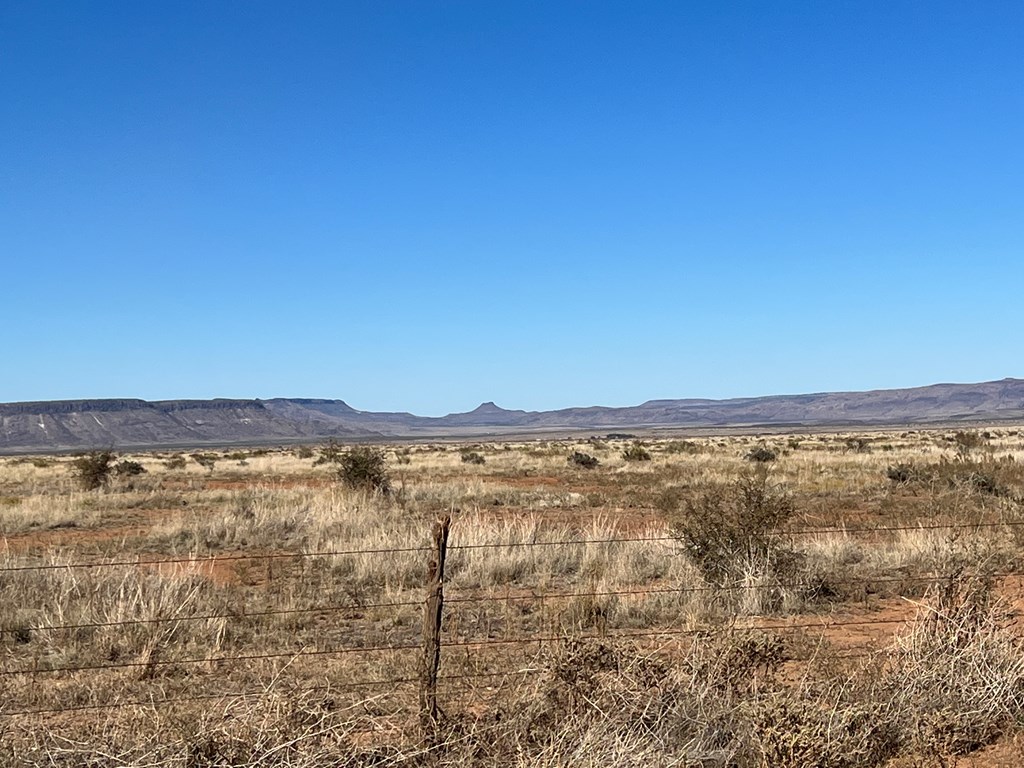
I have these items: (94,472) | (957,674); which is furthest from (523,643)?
(94,472)

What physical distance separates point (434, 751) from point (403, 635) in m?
4.22

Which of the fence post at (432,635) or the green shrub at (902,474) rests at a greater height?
the fence post at (432,635)

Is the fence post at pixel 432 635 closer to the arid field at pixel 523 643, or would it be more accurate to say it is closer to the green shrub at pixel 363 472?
the arid field at pixel 523 643

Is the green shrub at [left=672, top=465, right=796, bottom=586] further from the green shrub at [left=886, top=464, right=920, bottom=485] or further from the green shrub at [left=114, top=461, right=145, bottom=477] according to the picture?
the green shrub at [left=114, top=461, right=145, bottom=477]

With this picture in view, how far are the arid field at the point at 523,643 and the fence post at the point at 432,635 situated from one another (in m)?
0.10

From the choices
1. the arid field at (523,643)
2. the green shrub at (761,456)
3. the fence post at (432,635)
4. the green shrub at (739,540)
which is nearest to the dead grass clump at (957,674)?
the arid field at (523,643)

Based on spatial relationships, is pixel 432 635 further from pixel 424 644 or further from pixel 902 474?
pixel 902 474

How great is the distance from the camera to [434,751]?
5738 mm

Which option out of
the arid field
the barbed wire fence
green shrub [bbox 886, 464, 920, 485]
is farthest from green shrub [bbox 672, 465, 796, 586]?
green shrub [bbox 886, 464, 920, 485]

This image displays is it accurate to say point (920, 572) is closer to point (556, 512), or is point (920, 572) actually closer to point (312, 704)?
point (312, 704)

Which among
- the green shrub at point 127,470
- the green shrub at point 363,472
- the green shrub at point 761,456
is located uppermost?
the green shrub at point 363,472

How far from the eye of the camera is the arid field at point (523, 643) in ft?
19.0

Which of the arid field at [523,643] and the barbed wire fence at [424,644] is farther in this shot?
the barbed wire fence at [424,644]

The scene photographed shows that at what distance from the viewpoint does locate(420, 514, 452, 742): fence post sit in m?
5.96
